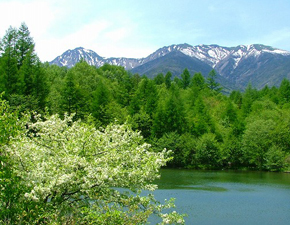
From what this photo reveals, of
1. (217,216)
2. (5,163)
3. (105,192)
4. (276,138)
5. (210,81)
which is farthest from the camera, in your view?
(210,81)

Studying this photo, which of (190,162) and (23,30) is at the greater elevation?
(23,30)

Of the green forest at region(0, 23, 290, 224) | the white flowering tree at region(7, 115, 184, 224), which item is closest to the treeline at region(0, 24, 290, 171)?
the green forest at region(0, 23, 290, 224)

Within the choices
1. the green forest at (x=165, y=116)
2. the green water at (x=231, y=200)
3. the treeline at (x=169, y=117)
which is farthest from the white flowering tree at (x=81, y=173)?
the treeline at (x=169, y=117)

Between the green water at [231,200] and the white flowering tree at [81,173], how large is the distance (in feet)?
35.1

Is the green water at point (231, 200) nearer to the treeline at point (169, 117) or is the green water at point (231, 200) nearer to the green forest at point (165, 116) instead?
the green forest at point (165, 116)

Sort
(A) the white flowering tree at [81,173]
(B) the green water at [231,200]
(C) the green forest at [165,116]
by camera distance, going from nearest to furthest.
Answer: (A) the white flowering tree at [81,173] → (B) the green water at [231,200] → (C) the green forest at [165,116]

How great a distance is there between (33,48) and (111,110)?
16992 millimetres

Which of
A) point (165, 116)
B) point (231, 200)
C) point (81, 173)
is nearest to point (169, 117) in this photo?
point (165, 116)

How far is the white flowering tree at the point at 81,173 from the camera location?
7.69m

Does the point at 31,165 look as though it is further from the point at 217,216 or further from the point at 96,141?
the point at 217,216

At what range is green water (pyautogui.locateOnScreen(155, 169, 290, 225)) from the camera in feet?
65.8

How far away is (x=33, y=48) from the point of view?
47344 millimetres

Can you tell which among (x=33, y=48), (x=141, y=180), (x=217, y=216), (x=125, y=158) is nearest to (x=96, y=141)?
(x=125, y=158)

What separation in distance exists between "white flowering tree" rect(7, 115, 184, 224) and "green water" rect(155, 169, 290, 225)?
10.7 metres
